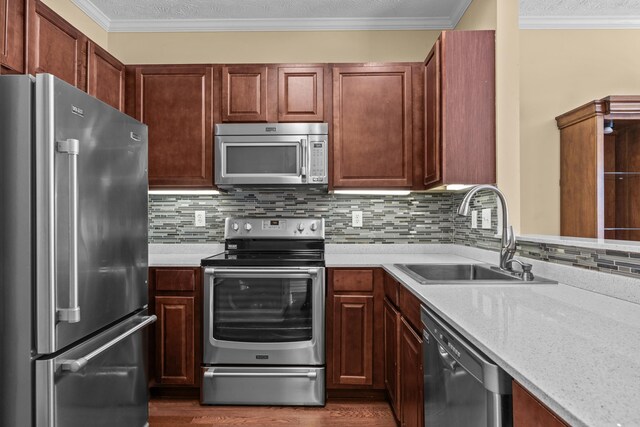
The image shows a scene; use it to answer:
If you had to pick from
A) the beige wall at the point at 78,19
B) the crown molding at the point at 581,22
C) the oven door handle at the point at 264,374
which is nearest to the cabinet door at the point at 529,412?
the oven door handle at the point at 264,374

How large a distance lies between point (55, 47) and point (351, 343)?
223 centimetres

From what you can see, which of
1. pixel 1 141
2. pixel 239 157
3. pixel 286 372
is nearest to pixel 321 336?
pixel 286 372

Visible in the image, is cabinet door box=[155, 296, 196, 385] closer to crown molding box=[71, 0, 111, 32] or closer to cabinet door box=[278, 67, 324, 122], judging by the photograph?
cabinet door box=[278, 67, 324, 122]

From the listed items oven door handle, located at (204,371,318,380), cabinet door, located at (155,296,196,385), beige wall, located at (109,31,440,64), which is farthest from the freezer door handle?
beige wall, located at (109,31,440,64)

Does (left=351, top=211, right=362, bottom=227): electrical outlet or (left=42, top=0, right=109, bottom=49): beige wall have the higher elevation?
(left=42, top=0, right=109, bottom=49): beige wall

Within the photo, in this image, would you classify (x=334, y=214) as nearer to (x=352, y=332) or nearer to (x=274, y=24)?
(x=352, y=332)

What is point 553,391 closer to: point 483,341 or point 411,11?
point 483,341

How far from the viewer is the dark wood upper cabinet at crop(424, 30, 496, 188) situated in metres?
2.10

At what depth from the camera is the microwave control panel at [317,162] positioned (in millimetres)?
2473

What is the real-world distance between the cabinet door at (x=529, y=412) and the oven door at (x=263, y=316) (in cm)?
154

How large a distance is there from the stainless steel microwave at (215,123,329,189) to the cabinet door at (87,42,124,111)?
2.20ft

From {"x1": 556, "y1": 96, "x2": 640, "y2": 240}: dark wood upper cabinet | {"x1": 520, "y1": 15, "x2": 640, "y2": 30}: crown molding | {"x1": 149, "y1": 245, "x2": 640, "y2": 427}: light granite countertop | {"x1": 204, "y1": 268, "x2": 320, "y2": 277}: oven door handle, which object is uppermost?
{"x1": 520, "y1": 15, "x2": 640, "y2": 30}: crown molding

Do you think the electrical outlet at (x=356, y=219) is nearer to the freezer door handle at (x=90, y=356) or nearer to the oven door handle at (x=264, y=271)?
the oven door handle at (x=264, y=271)

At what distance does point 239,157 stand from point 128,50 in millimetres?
1307
